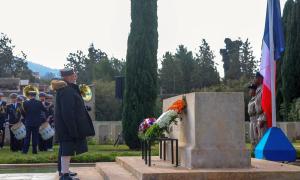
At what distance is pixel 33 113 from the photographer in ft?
52.4

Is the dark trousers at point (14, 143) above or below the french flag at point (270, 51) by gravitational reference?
below

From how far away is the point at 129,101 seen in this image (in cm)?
1967

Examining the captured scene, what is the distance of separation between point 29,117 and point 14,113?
1.53 m

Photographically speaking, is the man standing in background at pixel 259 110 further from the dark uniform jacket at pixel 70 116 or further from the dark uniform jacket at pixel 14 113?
the dark uniform jacket at pixel 70 116

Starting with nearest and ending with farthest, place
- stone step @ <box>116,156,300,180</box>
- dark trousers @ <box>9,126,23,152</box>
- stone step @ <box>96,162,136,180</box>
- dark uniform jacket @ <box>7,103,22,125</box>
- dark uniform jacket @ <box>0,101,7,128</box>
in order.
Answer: stone step @ <box>116,156,300,180</box>, stone step @ <box>96,162,136,180</box>, dark uniform jacket @ <box>7,103,22,125</box>, dark trousers @ <box>9,126,23,152</box>, dark uniform jacket @ <box>0,101,7,128</box>

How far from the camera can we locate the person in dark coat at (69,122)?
7789mm

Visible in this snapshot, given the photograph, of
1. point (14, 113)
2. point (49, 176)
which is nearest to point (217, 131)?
point (49, 176)

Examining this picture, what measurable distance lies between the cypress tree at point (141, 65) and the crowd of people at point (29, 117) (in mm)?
2994

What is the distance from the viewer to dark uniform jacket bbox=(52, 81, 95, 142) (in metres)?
7.78

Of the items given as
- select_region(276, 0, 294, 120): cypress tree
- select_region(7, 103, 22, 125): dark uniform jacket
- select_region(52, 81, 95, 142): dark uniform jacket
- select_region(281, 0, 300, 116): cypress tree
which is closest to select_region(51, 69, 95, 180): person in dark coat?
select_region(52, 81, 95, 142): dark uniform jacket

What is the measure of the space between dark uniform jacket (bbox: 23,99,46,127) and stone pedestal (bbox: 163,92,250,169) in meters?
8.66

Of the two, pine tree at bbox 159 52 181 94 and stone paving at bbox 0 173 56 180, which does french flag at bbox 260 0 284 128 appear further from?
pine tree at bbox 159 52 181 94

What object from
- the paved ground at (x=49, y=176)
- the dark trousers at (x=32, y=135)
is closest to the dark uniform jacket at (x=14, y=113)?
the dark trousers at (x=32, y=135)

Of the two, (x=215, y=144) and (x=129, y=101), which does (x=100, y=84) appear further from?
(x=215, y=144)
